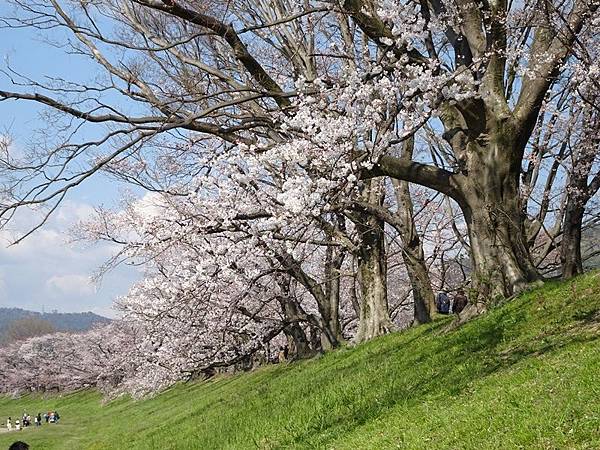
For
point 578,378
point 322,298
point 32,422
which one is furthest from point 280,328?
point 32,422

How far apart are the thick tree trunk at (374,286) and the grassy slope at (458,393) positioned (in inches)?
85.5

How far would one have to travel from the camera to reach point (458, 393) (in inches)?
282

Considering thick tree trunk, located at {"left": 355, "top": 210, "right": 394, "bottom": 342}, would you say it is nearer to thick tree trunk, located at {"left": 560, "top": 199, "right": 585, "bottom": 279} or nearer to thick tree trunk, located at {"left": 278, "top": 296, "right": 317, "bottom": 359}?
thick tree trunk, located at {"left": 560, "top": 199, "right": 585, "bottom": 279}

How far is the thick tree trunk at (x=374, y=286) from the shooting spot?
16.7m

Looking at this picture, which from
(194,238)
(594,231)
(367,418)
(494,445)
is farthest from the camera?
(594,231)

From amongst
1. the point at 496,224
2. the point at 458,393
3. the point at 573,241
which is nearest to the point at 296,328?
the point at 573,241

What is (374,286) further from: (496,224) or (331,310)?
(496,224)

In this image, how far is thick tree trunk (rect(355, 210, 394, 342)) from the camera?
54.7 ft

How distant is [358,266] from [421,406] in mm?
10244

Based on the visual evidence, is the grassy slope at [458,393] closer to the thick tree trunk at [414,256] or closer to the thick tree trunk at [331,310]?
the thick tree trunk at [414,256]

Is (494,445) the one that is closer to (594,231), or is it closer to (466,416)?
(466,416)

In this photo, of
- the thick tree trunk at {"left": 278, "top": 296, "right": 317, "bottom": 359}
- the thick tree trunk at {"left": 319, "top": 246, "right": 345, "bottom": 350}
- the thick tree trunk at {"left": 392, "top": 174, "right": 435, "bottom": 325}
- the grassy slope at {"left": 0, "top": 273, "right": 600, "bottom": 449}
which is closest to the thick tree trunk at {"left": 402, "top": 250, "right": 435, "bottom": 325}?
the thick tree trunk at {"left": 392, "top": 174, "right": 435, "bottom": 325}

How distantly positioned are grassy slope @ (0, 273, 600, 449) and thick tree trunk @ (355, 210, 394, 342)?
217 centimetres

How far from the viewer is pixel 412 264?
49.7 ft
